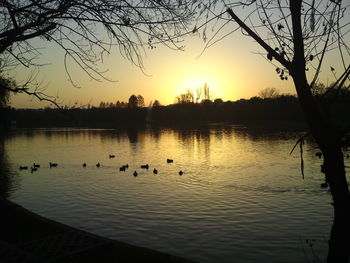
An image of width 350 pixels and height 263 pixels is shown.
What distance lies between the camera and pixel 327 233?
38.2ft

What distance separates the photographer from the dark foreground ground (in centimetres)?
680

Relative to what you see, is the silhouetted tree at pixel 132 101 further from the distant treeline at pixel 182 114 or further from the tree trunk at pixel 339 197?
the tree trunk at pixel 339 197

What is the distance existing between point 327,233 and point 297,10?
32.9 feet

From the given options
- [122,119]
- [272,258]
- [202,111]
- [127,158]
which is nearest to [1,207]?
[272,258]

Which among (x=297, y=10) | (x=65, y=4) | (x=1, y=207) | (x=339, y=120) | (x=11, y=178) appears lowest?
(x=11, y=178)

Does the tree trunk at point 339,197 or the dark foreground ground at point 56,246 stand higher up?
the tree trunk at point 339,197

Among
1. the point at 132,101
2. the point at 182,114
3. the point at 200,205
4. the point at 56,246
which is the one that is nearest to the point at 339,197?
the point at 56,246

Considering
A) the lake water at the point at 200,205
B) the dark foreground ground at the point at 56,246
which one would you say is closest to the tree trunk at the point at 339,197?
the dark foreground ground at the point at 56,246

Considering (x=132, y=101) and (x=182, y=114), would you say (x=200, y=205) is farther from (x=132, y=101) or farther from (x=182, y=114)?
(x=132, y=101)

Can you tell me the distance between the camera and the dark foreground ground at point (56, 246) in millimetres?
6801

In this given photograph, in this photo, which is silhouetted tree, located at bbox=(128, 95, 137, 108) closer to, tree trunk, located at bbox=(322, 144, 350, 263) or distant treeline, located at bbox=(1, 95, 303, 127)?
distant treeline, located at bbox=(1, 95, 303, 127)

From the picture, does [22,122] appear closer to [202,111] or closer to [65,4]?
[202,111]

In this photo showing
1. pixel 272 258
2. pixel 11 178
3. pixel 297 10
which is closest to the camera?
pixel 297 10

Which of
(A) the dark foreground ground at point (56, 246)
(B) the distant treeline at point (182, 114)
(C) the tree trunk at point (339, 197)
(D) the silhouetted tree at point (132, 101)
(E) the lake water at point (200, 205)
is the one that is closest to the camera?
(C) the tree trunk at point (339, 197)
